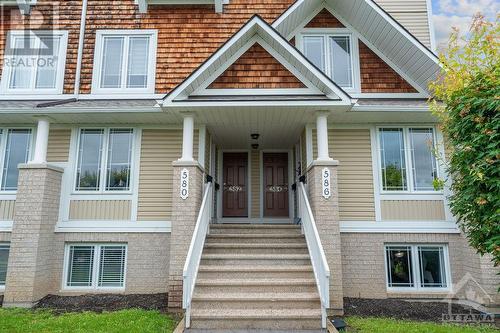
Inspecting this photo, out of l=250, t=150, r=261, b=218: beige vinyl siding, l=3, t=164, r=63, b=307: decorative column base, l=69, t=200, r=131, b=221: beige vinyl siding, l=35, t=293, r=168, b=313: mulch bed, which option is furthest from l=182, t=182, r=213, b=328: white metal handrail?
l=3, t=164, r=63, b=307: decorative column base

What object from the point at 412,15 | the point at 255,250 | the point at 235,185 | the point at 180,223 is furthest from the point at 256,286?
the point at 412,15

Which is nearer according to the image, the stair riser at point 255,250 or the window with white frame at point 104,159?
the stair riser at point 255,250

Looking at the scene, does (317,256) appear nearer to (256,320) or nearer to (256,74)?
(256,320)

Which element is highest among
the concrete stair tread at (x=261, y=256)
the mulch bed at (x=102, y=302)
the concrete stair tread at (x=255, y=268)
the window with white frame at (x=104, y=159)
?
the window with white frame at (x=104, y=159)

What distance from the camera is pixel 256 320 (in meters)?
5.57

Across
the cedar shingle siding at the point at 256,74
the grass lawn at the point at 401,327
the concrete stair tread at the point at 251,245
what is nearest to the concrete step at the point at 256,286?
the grass lawn at the point at 401,327

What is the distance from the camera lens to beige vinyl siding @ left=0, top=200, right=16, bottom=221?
7991mm

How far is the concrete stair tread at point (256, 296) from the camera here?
230 inches

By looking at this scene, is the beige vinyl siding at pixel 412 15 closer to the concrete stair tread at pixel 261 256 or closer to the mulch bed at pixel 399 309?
the mulch bed at pixel 399 309

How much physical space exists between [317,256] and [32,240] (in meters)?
6.19

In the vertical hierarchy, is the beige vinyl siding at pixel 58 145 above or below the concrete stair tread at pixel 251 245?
above

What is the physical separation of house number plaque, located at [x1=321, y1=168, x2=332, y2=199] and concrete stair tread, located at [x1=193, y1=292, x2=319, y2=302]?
204cm

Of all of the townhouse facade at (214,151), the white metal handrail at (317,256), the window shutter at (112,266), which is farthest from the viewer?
the window shutter at (112,266)

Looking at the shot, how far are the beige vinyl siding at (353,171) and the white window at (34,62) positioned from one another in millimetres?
7244
